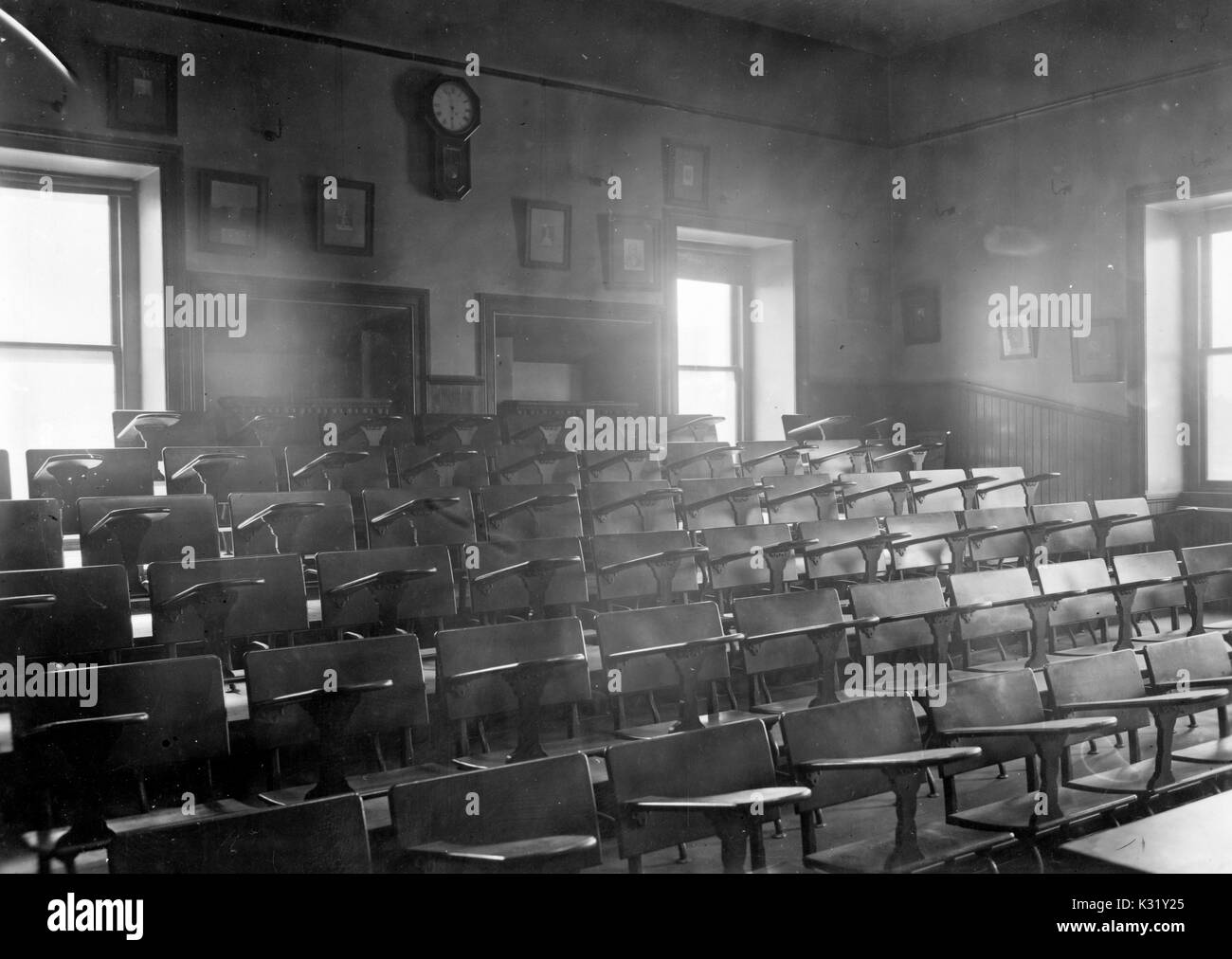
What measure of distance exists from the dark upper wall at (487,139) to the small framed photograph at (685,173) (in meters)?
0.07

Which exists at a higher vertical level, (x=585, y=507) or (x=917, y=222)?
(x=917, y=222)

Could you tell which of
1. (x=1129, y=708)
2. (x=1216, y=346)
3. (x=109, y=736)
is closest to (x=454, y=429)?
(x=109, y=736)

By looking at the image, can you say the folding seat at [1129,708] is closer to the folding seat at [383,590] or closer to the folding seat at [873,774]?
the folding seat at [873,774]

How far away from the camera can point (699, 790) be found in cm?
201

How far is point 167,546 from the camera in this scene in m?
3.07

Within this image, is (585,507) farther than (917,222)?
No

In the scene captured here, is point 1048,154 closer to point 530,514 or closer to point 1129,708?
point 530,514

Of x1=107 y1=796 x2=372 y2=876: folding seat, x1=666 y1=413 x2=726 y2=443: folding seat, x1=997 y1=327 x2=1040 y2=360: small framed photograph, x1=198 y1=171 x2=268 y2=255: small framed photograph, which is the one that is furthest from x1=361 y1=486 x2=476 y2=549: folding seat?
x1=997 y1=327 x2=1040 y2=360: small framed photograph

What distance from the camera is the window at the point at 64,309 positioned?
464 cm

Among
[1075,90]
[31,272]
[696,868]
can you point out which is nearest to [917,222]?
[1075,90]

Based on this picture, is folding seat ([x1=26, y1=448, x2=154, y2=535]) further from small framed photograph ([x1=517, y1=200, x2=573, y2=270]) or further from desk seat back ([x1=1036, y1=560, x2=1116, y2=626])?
desk seat back ([x1=1036, y1=560, x2=1116, y2=626])

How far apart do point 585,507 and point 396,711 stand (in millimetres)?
1892
